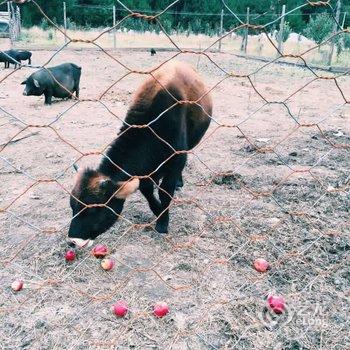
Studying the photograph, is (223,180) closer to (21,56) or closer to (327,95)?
(327,95)

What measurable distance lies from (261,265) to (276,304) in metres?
0.42

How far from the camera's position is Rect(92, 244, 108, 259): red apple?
3.13 metres

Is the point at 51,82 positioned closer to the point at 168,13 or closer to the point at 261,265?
the point at 261,265

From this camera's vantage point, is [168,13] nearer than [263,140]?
No

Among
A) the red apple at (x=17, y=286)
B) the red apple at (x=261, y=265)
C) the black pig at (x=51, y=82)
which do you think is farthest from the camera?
the black pig at (x=51, y=82)

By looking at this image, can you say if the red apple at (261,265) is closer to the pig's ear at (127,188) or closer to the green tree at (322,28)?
the pig's ear at (127,188)

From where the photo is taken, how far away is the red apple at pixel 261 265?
2996 mm

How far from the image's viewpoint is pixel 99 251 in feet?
10.3

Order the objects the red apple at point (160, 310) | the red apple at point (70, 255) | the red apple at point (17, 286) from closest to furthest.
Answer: the red apple at point (160, 310), the red apple at point (17, 286), the red apple at point (70, 255)

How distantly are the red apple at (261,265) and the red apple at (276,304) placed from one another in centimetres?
35

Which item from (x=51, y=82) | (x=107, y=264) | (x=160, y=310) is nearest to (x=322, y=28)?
(x=51, y=82)

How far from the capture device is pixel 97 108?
8.30 metres

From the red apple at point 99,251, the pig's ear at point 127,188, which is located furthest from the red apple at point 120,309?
the pig's ear at point 127,188

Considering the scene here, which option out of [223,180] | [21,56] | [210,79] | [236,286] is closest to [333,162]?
[223,180]
